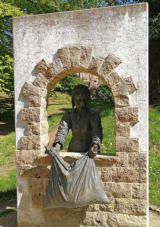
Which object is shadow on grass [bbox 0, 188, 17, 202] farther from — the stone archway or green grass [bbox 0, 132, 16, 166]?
green grass [bbox 0, 132, 16, 166]

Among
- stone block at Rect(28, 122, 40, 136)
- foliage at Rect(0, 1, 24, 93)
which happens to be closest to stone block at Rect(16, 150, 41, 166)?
stone block at Rect(28, 122, 40, 136)

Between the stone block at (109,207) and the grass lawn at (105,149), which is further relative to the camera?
the grass lawn at (105,149)

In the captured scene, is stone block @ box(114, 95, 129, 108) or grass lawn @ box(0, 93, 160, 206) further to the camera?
Result: grass lawn @ box(0, 93, 160, 206)

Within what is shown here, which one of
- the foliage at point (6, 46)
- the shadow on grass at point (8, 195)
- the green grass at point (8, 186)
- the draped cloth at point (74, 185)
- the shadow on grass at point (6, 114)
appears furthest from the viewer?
the shadow on grass at point (6, 114)

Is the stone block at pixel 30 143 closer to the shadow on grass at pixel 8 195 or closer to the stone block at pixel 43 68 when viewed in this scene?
the stone block at pixel 43 68

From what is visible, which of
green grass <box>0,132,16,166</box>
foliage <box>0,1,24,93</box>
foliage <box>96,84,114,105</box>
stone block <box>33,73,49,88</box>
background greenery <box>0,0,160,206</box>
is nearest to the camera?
stone block <box>33,73,49,88</box>

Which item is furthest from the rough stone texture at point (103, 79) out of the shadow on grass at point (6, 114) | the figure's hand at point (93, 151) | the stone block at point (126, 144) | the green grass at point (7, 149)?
the shadow on grass at point (6, 114)

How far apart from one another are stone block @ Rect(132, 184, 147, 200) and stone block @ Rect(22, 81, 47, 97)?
2077 millimetres

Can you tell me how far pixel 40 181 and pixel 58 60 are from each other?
201 cm

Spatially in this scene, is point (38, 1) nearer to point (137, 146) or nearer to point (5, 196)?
point (5, 196)

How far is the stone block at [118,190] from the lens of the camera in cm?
374

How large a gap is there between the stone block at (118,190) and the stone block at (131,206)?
0.25ft

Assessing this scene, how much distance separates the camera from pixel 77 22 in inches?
149

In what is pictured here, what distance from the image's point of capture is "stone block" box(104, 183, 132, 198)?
3.74m
